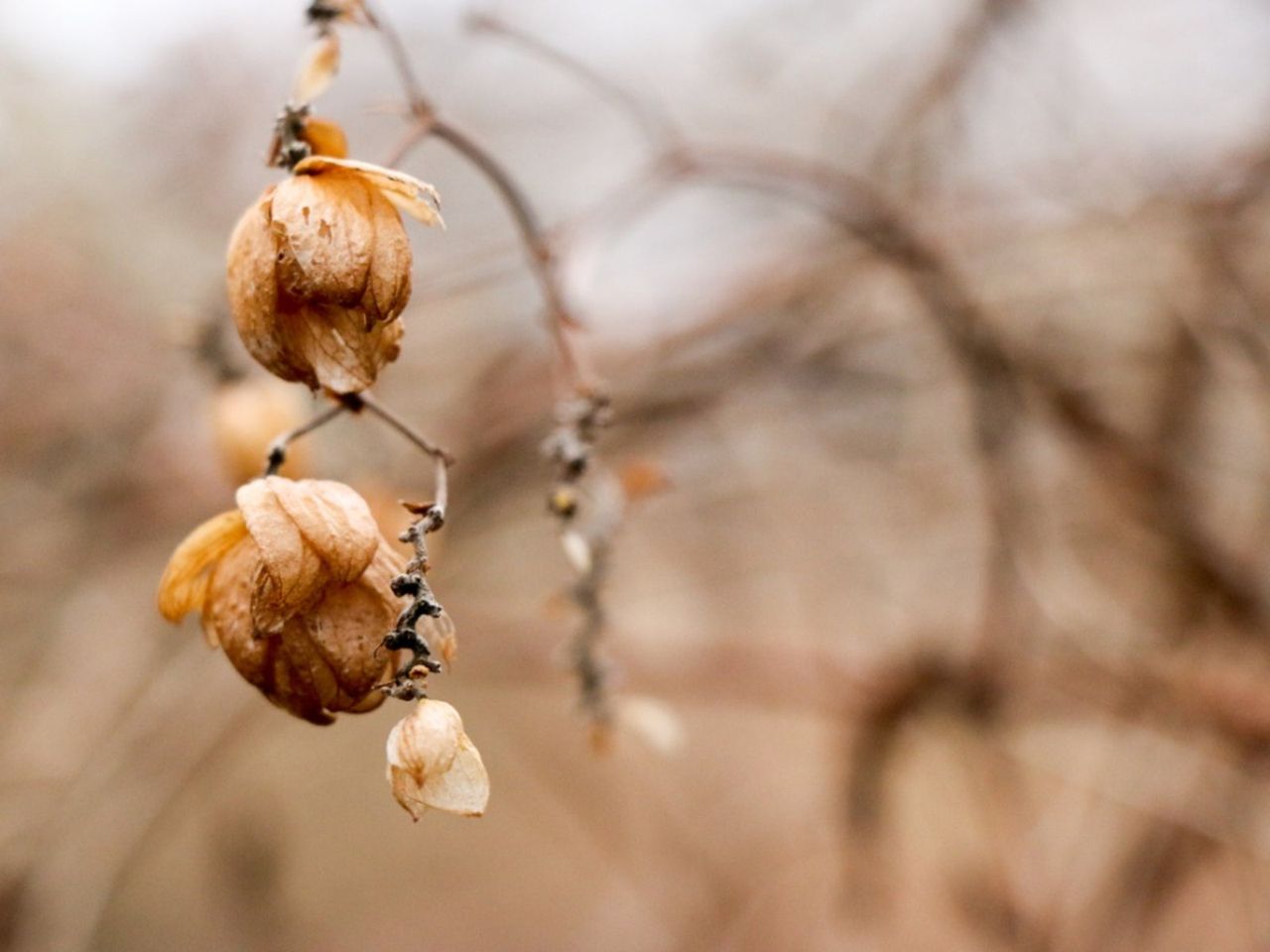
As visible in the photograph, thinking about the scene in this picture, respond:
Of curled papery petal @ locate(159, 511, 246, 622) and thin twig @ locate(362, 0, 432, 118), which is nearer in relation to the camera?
curled papery petal @ locate(159, 511, 246, 622)

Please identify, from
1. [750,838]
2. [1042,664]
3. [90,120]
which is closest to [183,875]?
[750,838]

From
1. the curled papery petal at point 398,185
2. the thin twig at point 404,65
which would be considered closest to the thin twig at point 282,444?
the curled papery petal at point 398,185

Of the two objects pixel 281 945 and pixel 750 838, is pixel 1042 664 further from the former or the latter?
pixel 281 945

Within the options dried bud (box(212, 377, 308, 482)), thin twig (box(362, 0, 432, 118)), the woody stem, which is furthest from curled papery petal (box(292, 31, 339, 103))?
dried bud (box(212, 377, 308, 482))

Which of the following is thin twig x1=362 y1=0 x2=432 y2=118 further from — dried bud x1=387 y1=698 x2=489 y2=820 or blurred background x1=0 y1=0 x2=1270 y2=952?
dried bud x1=387 y1=698 x2=489 y2=820

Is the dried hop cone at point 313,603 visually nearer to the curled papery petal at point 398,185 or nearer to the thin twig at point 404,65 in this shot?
the curled papery petal at point 398,185

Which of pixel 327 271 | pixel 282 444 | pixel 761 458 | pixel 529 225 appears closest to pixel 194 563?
pixel 282 444

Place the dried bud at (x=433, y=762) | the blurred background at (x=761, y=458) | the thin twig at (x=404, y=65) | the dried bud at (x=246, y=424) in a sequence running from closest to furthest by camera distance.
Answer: the dried bud at (x=433, y=762) → the thin twig at (x=404, y=65) → the dried bud at (x=246, y=424) → the blurred background at (x=761, y=458)
